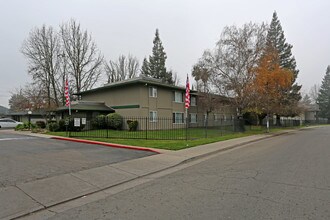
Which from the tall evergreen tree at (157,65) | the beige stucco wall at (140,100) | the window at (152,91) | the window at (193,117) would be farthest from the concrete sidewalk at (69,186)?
the tall evergreen tree at (157,65)

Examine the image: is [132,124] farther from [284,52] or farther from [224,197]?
[284,52]

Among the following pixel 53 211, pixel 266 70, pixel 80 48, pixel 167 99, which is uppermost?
pixel 80 48

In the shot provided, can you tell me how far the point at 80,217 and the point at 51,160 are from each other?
6250 millimetres

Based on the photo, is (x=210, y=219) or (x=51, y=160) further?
(x=51, y=160)

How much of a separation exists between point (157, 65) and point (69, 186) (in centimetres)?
5485

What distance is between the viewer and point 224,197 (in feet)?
18.7

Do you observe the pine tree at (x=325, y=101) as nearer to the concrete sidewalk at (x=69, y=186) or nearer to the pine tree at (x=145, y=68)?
the pine tree at (x=145, y=68)

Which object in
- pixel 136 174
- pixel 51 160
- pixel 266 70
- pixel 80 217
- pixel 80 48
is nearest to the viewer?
pixel 80 217

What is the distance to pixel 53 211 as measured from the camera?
17.1 feet

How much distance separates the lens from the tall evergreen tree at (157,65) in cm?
6003

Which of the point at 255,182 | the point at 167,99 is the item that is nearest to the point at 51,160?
the point at 255,182

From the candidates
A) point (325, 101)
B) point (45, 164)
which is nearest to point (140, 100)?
point (45, 164)

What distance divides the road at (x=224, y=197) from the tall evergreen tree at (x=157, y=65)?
5243 cm

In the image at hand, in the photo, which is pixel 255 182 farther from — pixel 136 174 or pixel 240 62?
pixel 240 62
